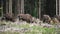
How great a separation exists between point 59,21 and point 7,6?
4609 mm

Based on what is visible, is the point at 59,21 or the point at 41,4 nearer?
the point at 59,21

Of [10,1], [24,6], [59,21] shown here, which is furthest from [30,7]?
[59,21]

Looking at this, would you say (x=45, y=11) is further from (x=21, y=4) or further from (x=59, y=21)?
(x=59, y=21)

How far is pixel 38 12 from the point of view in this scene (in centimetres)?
1708

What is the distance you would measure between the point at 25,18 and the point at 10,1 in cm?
383

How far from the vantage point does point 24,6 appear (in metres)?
16.8

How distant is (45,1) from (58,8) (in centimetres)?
125

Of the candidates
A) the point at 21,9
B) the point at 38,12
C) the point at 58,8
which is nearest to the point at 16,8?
the point at 21,9

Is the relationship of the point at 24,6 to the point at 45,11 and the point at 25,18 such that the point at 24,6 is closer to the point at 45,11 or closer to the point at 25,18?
the point at 45,11

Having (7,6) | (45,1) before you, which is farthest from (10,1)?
(45,1)

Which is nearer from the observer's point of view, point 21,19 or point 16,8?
point 21,19

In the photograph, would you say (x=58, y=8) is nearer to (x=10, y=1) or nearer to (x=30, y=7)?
(x=30, y=7)

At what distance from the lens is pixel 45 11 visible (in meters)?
17.3

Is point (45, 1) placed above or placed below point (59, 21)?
above
